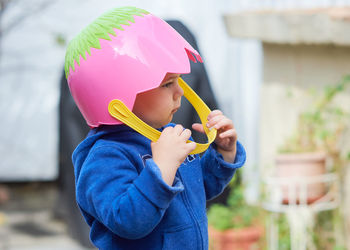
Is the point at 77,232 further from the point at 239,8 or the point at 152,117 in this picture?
the point at 152,117

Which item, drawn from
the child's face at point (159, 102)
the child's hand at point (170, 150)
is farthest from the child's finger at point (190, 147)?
the child's face at point (159, 102)

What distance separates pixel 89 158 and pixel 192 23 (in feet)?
19.3

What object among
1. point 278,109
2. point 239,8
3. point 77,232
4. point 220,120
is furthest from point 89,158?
point 239,8

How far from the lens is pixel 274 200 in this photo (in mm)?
4285

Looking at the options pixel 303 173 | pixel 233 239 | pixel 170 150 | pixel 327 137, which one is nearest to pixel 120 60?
pixel 170 150

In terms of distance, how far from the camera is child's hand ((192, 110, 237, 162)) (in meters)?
1.88

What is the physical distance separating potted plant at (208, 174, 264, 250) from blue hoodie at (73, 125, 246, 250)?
2.73 meters

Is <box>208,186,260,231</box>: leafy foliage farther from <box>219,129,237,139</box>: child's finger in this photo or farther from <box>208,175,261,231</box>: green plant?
<box>219,129,237,139</box>: child's finger

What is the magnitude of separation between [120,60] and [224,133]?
40 cm

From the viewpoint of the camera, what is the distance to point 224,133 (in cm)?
188

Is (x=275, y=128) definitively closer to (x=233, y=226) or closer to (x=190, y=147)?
(x=233, y=226)

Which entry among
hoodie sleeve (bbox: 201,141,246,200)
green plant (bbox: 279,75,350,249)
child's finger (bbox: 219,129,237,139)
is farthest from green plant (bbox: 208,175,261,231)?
child's finger (bbox: 219,129,237,139)

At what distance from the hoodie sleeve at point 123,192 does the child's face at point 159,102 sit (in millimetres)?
143

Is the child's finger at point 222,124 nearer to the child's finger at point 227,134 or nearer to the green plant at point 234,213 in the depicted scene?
the child's finger at point 227,134
